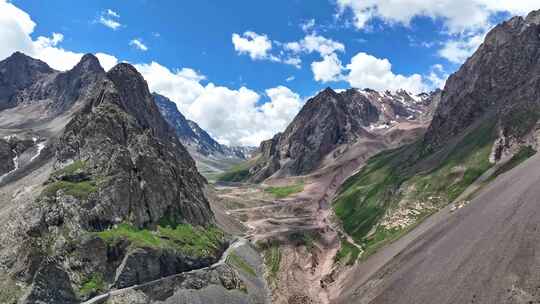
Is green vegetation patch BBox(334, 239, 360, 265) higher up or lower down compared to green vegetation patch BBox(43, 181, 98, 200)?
lower down

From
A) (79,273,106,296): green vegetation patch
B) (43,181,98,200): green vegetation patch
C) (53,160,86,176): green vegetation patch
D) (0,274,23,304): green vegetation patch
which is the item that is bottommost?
(79,273,106,296): green vegetation patch

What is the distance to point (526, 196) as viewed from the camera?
9719 cm

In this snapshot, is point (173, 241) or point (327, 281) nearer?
point (173, 241)

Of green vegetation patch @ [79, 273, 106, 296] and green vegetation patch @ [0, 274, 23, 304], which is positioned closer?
green vegetation patch @ [0, 274, 23, 304]

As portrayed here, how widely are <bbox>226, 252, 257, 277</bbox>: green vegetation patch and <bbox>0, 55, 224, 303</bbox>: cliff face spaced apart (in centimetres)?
455

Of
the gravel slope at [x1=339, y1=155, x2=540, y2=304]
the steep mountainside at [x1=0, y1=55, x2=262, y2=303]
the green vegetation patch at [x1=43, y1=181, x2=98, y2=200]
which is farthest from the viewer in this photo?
the green vegetation patch at [x1=43, y1=181, x2=98, y2=200]

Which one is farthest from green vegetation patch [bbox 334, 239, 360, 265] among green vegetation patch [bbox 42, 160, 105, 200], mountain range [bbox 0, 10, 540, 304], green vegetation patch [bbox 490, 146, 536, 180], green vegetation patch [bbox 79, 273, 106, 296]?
green vegetation patch [bbox 42, 160, 105, 200]

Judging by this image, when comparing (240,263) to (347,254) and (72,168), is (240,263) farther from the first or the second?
(72,168)

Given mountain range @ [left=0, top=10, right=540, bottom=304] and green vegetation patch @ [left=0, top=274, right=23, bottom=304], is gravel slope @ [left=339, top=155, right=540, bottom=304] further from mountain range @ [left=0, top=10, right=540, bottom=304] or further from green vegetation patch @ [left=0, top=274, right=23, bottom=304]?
green vegetation patch @ [left=0, top=274, right=23, bottom=304]

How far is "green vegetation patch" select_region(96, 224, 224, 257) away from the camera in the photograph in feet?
360

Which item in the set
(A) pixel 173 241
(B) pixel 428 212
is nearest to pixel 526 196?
(B) pixel 428 212

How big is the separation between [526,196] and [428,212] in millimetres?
54149

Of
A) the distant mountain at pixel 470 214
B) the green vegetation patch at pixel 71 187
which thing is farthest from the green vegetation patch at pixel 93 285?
the distant mountain at pixel 470 214

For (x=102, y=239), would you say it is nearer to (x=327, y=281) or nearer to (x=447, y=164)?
(x=327, y=281)
